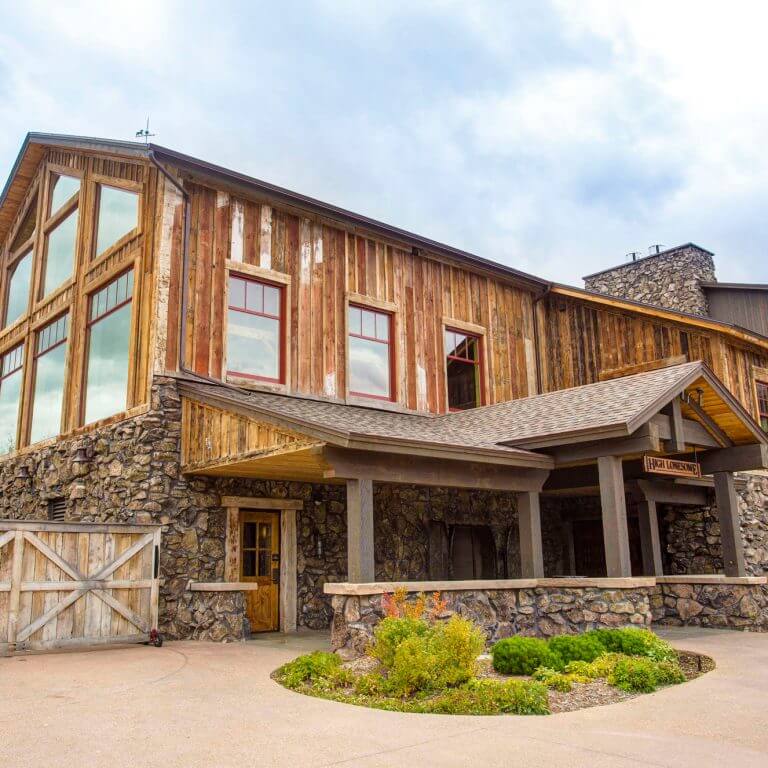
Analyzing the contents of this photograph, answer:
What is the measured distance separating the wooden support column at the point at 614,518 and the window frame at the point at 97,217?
8544 mm

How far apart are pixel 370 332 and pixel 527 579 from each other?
638 cm

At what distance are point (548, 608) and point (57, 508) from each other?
9.17 m

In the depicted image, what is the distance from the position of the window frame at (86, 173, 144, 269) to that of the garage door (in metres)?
5.33

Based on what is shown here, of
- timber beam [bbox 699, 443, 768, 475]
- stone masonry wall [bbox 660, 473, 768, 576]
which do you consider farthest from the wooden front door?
stone masonry wall [bbox 660, 473, 768, 576]

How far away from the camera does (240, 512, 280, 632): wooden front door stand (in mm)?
12523

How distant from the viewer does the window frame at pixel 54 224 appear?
15.6 m

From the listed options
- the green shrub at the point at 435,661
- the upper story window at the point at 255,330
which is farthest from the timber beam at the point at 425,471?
the upper story window at the point at 255,330

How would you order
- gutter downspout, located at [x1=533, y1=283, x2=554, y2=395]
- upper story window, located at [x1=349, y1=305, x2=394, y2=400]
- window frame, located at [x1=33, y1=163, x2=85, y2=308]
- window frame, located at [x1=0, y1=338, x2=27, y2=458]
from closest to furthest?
upper story window, located at [x1=349, y1=305, x2=394, y2=400]
window frame, located at [x1=33, y1=163, x2=85, y2=308]
window frame, located at [x1=0, y1=338, x2=27, y2=458]
gutter downspout, located at [x1=533, y1=283, x2=554, y2=395]

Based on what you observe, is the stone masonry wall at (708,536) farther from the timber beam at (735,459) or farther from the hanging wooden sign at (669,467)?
the hanging wooden sign at (669,467)

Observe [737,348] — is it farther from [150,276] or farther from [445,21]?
[150,276]

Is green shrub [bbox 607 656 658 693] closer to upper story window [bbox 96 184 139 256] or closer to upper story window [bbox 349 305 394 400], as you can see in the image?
upper story window [bbox 349 305 394 400]

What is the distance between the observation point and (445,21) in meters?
18.1

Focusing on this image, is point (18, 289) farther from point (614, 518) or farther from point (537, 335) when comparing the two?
point (614, 518)

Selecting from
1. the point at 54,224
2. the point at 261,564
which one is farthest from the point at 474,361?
the point at 54,224
